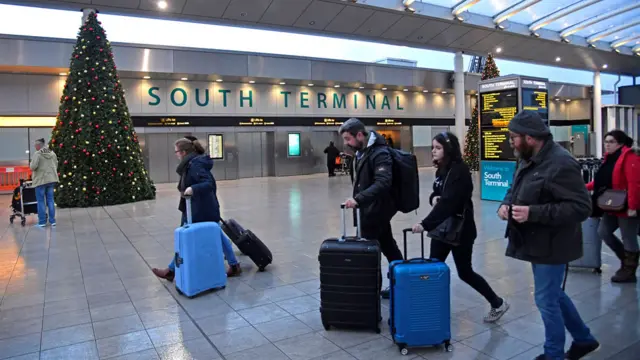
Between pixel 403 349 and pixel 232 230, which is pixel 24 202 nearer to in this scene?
pixel 232 230

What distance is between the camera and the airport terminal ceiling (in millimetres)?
17172

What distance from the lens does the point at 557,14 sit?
19.0 meters

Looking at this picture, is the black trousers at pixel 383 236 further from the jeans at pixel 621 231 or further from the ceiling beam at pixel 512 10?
the ceiling beam at pixel 512 10

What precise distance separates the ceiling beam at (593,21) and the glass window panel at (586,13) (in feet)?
0.41

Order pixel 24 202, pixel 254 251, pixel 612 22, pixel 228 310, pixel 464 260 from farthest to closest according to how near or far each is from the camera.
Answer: pixel 612 22, pixel 24 202, pixel 254 251, pixel 228 310, pixel 464 260

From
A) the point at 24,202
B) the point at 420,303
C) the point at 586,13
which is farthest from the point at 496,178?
the point at 586,13

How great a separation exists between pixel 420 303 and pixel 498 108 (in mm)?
9555

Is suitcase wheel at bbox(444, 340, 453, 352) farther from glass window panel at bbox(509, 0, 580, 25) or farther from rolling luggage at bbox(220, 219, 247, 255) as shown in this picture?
glass window panel at bbox(509, 0, 580, 25)

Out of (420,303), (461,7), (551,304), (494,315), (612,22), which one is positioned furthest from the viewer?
(612,22)

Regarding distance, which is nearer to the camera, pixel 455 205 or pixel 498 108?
pixel 455 205

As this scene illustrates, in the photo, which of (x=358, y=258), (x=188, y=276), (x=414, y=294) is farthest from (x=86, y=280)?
(x=414, y=294)

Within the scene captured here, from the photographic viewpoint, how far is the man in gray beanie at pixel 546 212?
9.77 ft

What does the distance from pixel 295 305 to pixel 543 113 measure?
965 cm

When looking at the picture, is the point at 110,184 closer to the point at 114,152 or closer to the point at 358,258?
the point at 114,152
